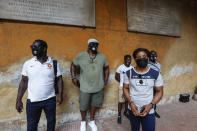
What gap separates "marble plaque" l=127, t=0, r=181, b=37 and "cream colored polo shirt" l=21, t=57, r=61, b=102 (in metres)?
2.52

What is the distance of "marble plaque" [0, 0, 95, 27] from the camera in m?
2.32

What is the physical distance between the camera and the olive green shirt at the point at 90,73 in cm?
248

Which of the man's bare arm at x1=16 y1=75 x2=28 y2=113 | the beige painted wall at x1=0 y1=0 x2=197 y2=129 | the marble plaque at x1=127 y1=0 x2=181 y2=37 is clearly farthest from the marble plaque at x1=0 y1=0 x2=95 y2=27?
the man's bare arm at x1=16 y1=75 x2=28 y2=113

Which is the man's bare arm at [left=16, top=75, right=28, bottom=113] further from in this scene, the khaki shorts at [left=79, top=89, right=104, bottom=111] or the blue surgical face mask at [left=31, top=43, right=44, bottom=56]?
the khaki shorts at [left=79, top=89, right=104, bottom=111]

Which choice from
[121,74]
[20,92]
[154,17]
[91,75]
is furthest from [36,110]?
[154,17]

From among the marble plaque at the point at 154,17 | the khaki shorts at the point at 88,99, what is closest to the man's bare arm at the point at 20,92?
the khaki shorts at the point at 88,99

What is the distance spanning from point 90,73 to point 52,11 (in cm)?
158

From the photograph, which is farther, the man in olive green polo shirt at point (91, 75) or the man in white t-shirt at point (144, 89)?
the man in olive green polo shirt at point (91, 75)

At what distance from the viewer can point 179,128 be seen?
A: 270 cm

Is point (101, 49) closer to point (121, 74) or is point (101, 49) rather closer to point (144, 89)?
point (121, 74)

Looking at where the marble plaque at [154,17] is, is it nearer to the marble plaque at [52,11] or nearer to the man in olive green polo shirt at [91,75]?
the marble plaque at [52,11]

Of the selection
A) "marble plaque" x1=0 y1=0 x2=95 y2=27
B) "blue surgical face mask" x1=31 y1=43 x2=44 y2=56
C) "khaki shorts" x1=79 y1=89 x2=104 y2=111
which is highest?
"marble plaque" x1=0 y1=0 x2=95 y2=27

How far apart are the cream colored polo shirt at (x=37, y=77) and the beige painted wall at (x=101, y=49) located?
89 cm

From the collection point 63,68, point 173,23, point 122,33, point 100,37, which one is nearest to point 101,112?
point 63,68
